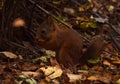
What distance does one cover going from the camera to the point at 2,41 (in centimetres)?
503

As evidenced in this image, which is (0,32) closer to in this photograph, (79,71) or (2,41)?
(2,41)

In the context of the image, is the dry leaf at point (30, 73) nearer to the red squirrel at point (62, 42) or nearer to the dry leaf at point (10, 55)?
the dry leaf at point (10, 55)

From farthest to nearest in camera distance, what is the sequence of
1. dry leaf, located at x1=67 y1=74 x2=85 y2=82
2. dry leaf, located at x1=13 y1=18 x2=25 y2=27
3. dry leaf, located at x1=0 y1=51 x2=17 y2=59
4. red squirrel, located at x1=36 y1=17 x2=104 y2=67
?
dry leaf, located at x1=13 y1=18 x2=25 y2=27 < red squirrel, located at x1=36 y1=17 x2=104 y2=67 < dry leaf, located at x1=0 y1=51 x2=17 y2=59 < dry leaf, located at x1=67 y1=74 x2=85 y2=82

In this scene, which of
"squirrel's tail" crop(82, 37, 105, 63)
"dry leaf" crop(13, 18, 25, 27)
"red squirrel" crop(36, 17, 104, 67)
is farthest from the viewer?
"dry leaf" crop(13, 18, 25, 27)

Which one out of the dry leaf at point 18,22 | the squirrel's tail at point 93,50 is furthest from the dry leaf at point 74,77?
the dry leaf at point 18,22

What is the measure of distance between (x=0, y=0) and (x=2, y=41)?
3.08 feet

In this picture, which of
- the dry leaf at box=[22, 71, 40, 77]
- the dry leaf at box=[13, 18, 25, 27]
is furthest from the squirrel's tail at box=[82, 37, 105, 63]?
the dry leaf at box=[13, 18, 25, 27]

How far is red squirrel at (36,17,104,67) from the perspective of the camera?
4.97 metres

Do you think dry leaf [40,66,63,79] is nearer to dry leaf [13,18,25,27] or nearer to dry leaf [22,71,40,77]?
dry leaf [22,71,40,77]

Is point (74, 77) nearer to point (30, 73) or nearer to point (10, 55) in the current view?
point (30, 73)

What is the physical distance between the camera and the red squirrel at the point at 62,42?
4973 mm

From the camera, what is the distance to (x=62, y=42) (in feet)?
16.4

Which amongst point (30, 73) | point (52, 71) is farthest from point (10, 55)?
point (52, 71)

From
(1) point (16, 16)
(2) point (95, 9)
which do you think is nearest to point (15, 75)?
(1) point (16, 16)
